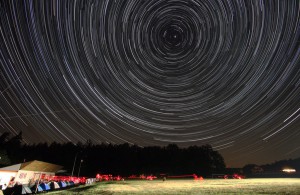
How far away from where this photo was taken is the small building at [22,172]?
105 ft

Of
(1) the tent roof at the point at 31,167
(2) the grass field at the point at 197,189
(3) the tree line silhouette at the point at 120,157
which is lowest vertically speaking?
(2) the grass field at the point at 197,189

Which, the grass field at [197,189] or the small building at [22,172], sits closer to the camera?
the grass field at [197,189]

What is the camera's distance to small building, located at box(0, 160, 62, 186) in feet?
105

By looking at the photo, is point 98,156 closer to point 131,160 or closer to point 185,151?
point 131,160

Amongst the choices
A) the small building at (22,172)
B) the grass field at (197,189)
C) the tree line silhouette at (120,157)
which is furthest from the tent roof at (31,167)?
the tree line silhouette at (120,157)

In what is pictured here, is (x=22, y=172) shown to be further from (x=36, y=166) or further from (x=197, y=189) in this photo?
(x=197, y=189)

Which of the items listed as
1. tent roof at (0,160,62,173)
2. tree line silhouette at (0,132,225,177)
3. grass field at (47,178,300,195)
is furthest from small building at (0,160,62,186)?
tree line silhouette at (0,132,225,177)

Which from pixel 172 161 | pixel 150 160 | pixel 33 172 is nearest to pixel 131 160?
pixel 150 160

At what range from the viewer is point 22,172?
1501 inches

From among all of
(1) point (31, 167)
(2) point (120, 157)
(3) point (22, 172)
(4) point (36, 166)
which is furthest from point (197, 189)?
(2) point (120, 157)

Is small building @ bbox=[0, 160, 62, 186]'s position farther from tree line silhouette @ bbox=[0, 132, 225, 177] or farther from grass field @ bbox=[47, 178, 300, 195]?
tree line silhouette @ bbox=[0, 132, 225, 177]

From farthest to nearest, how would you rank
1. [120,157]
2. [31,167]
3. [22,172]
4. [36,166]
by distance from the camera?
[120,157]
[36,166]
[31,167]
[22,172]

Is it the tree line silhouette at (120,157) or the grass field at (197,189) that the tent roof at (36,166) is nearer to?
the grass field at (197,189)

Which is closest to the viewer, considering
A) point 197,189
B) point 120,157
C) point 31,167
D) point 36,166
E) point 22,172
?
point 197,189
